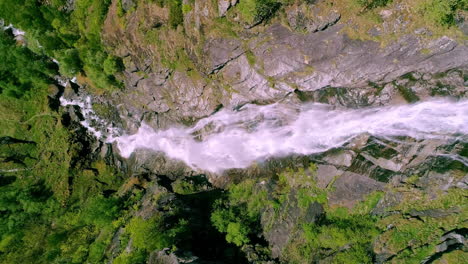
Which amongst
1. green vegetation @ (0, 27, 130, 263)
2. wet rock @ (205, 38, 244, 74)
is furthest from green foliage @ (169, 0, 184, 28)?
green vegetation @ (0, 27, 130, 263)

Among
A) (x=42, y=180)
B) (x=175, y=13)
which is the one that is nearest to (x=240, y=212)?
(x=175, y=13)

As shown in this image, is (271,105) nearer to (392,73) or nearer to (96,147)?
(392,73)

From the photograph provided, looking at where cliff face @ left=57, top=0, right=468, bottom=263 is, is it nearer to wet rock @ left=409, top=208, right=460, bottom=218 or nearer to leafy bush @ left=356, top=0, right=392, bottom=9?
wet rock @ left=409, top=208, right=460, bottom=218

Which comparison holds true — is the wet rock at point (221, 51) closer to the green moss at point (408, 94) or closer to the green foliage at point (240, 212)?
the green foliage at point (240, 212)

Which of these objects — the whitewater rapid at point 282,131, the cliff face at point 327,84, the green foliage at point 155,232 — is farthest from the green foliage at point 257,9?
the green foliage at point 155,232

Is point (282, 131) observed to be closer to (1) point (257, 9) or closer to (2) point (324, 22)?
(2) point (324, 22)

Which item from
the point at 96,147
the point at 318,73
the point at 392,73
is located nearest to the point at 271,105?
the point at 318,73
